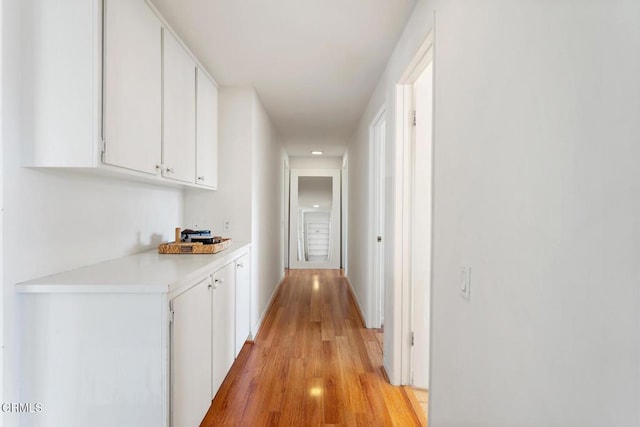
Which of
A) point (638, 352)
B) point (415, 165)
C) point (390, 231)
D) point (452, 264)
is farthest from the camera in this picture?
point (390, 231)

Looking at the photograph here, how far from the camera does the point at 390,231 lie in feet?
8.20

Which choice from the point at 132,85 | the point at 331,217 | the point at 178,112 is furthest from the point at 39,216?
the point at 331,217

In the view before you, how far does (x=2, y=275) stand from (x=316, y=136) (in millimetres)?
4363

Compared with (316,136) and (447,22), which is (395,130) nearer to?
(447,22)

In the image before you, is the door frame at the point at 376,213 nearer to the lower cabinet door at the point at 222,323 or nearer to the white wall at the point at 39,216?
the lower cabinet door at the point at 222,323

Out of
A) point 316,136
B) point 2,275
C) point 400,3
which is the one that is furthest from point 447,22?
point 316,136

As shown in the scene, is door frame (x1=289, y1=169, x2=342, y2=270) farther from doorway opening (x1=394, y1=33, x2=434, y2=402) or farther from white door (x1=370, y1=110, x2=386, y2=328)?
doorway opening (x1=394, y1=33, x2=434, y2=402)

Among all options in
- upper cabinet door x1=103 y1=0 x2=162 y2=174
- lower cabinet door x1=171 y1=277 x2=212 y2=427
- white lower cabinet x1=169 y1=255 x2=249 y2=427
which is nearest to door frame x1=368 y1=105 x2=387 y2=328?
white lower cabinet x1=169 y1=255 x2=249 y2=427

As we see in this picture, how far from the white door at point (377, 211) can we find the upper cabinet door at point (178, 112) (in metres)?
→ 1.72

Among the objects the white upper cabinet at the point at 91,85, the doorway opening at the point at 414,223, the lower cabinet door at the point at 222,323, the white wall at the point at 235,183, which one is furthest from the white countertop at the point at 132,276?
the doorway opening at the point at 414,223

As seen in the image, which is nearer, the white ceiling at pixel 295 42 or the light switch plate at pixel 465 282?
the light switch plate at pixel 465 282

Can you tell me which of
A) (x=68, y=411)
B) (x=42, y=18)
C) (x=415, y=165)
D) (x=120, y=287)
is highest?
(x=42, y=18)

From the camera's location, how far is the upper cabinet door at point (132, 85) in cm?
148

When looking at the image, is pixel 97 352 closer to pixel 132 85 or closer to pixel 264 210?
pixel 132 85
